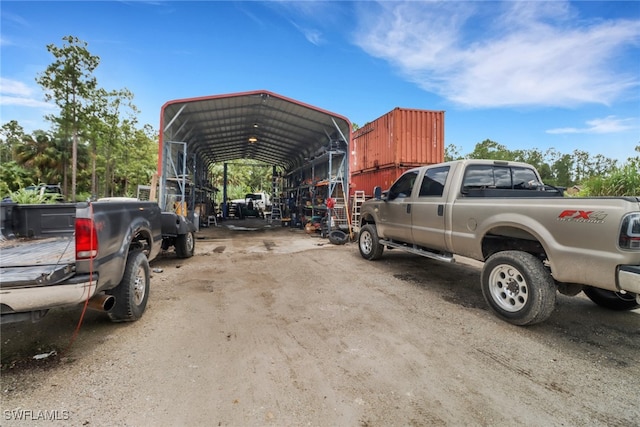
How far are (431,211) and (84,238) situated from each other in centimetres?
440

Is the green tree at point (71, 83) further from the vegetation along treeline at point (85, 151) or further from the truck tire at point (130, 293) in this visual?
the truck tire at point (130, 293)

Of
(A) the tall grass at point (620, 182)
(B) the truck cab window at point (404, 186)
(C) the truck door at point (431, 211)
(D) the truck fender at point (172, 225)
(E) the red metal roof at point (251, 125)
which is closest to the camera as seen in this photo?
(C) the truck door at point (431, 211)

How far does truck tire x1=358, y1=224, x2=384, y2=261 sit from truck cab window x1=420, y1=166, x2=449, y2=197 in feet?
6.20

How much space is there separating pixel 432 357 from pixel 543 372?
903mm

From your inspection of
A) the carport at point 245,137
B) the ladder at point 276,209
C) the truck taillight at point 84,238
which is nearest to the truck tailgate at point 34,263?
the truck taillight at point 84,238

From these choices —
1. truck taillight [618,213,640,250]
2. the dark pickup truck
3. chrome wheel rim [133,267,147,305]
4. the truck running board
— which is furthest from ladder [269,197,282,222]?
truck taillight [618,213,640,250]

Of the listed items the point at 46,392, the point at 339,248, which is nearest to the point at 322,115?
the point at 339,248

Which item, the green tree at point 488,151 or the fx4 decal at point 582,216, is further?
the green tree at point 488,151

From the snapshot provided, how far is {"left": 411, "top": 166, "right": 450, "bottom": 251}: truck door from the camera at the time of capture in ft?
15.9

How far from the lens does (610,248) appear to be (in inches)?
112

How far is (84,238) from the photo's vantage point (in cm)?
270

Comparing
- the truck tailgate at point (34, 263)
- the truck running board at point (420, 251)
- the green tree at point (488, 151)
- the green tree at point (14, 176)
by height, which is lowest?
the truck running board at point (420, 251)

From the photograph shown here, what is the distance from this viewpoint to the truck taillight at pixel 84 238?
8.82 ft

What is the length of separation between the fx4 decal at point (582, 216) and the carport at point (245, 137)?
918 cm
